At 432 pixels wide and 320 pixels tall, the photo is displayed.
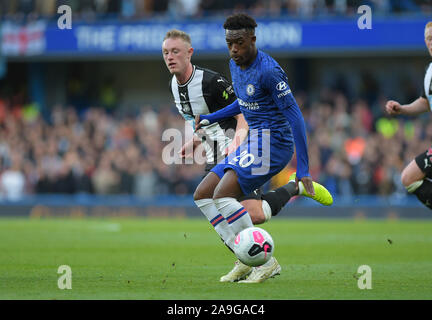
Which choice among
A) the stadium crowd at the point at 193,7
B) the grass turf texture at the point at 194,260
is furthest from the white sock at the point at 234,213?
the stadium crowd at the point at 193,7

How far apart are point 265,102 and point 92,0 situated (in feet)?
60.2

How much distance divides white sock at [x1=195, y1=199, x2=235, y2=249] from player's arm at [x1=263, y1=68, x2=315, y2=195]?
3.31 ft

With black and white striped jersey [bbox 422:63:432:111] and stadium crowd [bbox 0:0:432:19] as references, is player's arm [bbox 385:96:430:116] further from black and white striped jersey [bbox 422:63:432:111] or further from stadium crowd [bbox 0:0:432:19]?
stadium crowd [bbox 0:0:432:19]

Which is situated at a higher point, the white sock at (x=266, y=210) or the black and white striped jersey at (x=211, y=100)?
the black and white striped jersey at (x=211, y=100)

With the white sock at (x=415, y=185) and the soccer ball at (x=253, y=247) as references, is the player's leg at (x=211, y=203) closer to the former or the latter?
the soccer ball at (x=253, y=247)

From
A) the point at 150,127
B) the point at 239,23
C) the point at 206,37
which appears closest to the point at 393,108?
the point at 239,23

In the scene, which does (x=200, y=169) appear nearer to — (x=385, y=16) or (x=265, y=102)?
(x=385, y=16)

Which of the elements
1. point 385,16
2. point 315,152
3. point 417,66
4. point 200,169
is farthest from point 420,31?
point 200,169

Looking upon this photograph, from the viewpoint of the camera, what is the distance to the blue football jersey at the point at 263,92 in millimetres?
7438

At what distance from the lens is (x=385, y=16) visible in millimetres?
22594

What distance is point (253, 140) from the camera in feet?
25.4

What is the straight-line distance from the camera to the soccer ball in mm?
7254

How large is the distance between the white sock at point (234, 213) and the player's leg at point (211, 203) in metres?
0.31

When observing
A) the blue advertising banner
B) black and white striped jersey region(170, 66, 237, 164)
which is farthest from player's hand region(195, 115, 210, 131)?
the blue advertising banner
